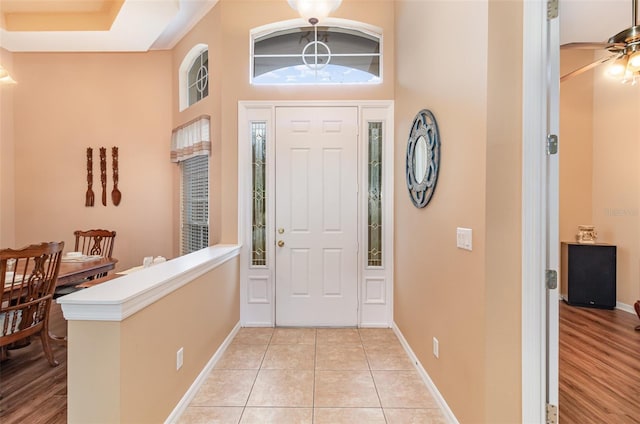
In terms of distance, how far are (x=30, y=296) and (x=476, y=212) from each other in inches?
121

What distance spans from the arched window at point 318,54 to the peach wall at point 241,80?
0.30 feet

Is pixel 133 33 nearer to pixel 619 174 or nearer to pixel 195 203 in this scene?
pixel 195 203

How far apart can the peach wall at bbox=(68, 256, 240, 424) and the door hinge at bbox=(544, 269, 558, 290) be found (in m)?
1.95

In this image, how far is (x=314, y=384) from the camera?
222 centimetres

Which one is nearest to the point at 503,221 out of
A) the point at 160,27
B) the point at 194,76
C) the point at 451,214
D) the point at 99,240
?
the point at 451,214

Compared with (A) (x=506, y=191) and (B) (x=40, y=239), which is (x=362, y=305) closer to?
(A) (x=506, y=191)

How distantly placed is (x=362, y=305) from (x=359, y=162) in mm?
1568

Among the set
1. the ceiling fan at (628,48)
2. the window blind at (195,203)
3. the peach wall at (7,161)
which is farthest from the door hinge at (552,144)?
the peach wall at (7,161)

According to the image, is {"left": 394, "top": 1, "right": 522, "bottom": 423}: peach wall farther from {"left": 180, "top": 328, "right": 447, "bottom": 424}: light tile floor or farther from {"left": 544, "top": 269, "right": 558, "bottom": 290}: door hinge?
{"left": 180, "top": 328, "right": 447, "bottom": 424}: light tile floor

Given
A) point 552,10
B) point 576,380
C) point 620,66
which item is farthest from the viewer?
point 620,66

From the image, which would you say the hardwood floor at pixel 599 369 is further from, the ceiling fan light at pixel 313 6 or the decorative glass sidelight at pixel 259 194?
the ceiling fan light at pixel 313 6

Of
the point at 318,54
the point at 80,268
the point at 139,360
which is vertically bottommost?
the point at 139,360

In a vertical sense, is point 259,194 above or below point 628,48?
below

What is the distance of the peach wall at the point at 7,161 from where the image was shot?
4.06 meters
